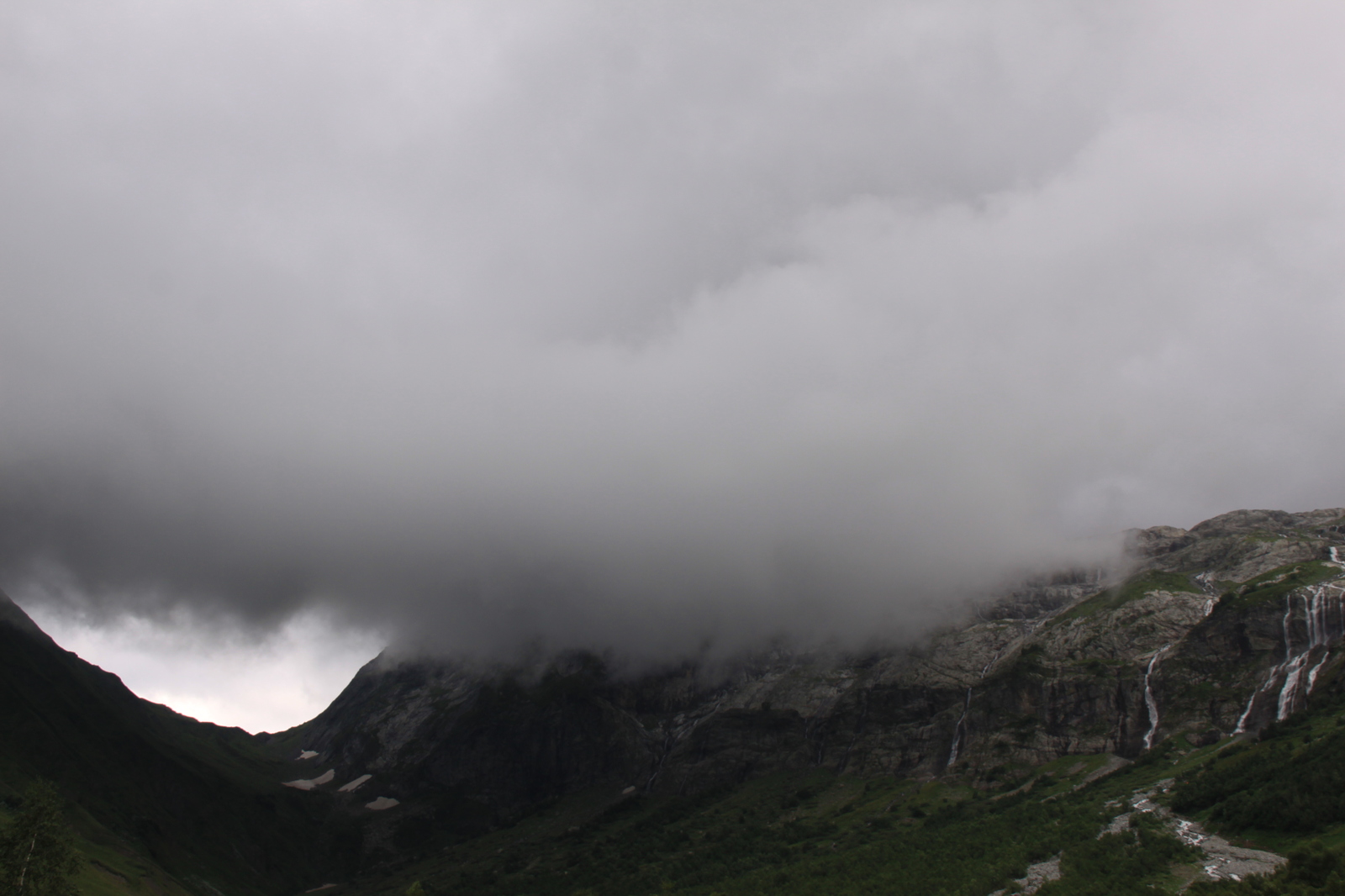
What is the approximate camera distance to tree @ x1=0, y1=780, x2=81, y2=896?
88.4 m

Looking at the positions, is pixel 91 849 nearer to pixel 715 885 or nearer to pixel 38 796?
pixel 38 796

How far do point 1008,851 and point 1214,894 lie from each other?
57.7 meters

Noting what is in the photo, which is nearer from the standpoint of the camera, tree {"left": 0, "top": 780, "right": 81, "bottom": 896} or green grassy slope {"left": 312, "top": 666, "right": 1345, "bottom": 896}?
tree {"left": 0, "top": 780, "right": 81, "bottom": 896}

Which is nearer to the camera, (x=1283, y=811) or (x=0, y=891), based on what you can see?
(x=0, y=891)

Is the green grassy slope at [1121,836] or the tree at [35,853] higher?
the tree at [35,853]

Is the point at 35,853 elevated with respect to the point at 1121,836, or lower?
elevated

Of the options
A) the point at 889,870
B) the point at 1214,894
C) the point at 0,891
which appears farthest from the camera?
the point at 889,870

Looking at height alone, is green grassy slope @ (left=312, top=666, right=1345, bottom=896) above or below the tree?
below

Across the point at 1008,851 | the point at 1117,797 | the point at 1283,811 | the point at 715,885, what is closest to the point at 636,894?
the point at 715,885

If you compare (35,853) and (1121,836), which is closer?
(35,853)

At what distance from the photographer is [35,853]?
91000 millimetres

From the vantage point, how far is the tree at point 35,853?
88438 mm

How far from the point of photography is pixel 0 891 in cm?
8675

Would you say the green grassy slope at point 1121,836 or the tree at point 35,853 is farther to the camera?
the green grassy slope at point 1121,836
